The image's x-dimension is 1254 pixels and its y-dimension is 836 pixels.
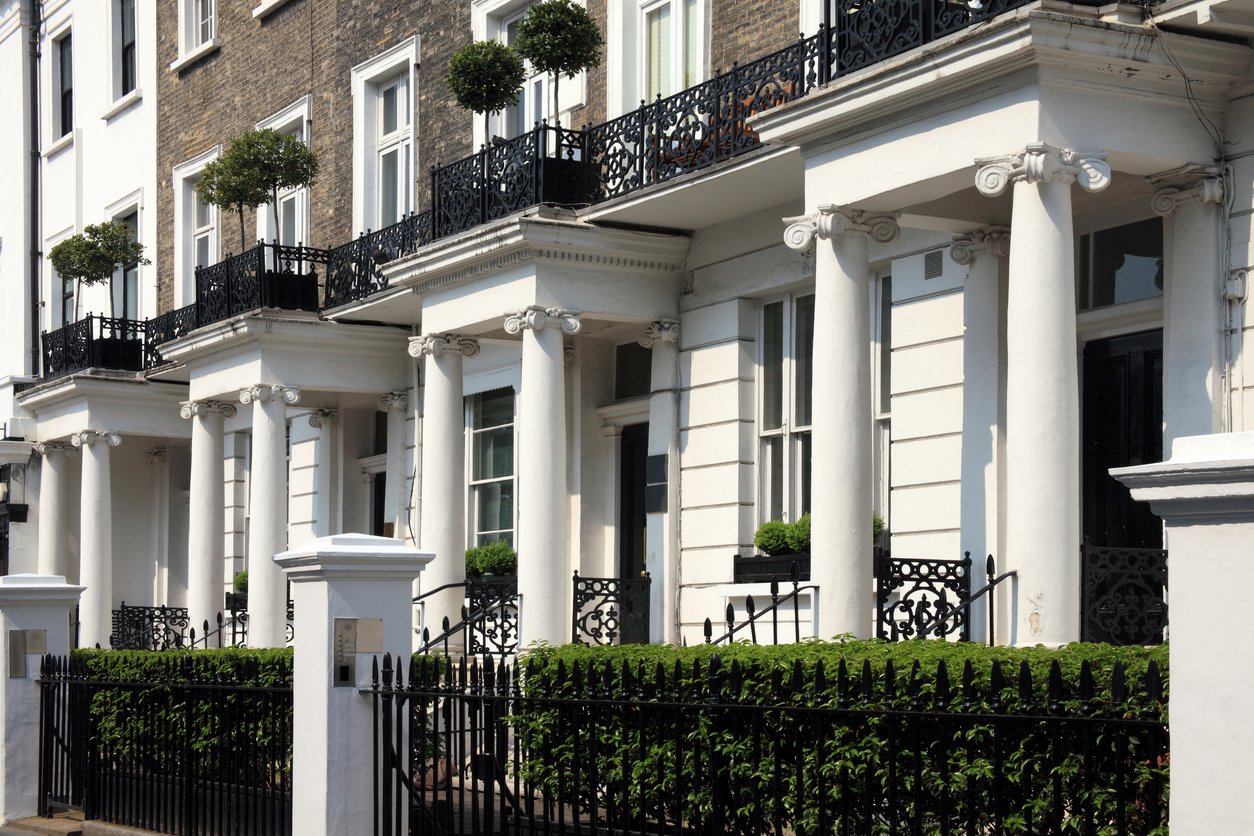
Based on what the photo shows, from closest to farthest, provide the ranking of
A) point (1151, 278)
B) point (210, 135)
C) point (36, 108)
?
point (1151, 278) → point (210, 135) → point (36, 108)

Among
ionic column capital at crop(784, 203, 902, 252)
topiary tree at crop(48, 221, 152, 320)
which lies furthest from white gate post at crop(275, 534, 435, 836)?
topiary tree at crop(48, 221, 152, 320)

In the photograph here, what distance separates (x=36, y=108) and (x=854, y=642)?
25.6 metres

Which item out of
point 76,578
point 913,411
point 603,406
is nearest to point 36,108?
point 76,578

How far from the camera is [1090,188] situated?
30.6 ft

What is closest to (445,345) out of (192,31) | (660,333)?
(660,333)

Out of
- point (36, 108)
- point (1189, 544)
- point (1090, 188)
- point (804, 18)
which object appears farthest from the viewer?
point (36, 108)

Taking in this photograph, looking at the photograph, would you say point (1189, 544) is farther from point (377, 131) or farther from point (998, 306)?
point (377, 131)

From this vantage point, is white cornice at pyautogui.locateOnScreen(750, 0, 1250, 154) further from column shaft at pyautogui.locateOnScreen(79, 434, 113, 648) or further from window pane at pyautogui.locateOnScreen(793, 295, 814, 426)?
column shaft at pyautogui.locateOnScreen(79, 434, 113, 648)

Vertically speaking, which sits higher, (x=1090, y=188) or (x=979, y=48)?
(x=979, y=48)

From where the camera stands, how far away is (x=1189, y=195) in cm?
998

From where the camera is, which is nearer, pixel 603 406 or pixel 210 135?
pixel 603 406

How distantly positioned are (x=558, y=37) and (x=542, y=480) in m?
4.12

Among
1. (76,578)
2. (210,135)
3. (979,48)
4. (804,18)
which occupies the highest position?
(210,135)

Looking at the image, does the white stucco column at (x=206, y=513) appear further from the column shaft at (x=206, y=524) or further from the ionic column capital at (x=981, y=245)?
the ionic column capital at (x=981, y=245)
